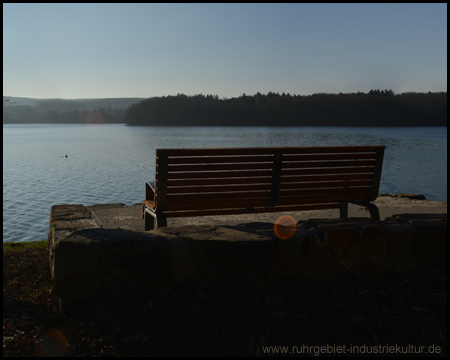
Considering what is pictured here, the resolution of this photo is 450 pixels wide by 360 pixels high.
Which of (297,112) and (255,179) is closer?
(255,179)

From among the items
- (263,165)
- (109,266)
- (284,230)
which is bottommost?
(109,266)

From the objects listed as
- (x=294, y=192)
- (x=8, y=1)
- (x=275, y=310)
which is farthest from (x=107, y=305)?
(x=8, y=1)

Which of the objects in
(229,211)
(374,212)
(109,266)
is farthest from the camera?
(374,212)

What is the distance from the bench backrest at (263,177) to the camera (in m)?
4.41

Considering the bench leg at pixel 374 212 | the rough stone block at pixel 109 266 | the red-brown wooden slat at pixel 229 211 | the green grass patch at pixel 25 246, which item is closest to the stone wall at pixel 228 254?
the rough stone block at pixel 109 266

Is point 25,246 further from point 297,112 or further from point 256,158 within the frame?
point 297,112

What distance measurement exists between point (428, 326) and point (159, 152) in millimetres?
2408

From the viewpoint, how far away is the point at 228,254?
3467mm

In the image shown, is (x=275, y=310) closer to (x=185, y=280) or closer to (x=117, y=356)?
(x=185, y=280)

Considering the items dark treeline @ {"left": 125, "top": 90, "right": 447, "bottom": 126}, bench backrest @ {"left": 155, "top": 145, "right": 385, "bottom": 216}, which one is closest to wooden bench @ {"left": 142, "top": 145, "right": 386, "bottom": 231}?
bench backrest @ {"left": 155, "top": 145, "right": 385, "bottom": 216}

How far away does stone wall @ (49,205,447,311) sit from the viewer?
128 inches

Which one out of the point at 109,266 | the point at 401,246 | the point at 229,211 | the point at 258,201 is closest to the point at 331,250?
the point at 401,246

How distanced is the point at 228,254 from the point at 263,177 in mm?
1424

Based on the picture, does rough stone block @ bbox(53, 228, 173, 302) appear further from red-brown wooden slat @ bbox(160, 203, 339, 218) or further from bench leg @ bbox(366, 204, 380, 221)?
bench leg @ bbox(366, 204, 380, 221)
